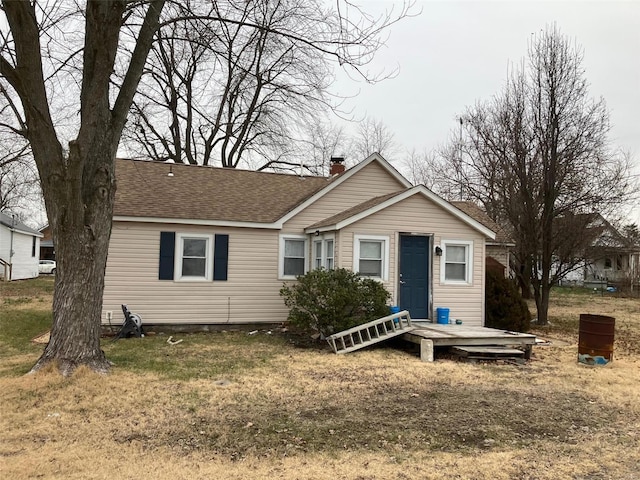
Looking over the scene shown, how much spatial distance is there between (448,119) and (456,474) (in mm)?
27736

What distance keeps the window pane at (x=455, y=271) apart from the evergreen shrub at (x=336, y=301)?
2.39 metres

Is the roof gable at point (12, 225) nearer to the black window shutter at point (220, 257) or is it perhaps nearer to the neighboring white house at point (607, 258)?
the black window shutter at point (220, 257)

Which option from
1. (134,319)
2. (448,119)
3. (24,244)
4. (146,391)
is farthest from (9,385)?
(24,244)

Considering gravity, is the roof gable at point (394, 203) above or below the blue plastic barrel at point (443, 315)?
above

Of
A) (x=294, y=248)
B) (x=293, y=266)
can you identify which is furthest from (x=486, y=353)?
(x=294, y=248)

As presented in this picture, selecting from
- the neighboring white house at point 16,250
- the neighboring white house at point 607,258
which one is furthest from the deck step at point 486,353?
the neighboring white house at point 16,250

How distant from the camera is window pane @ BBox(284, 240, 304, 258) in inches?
514

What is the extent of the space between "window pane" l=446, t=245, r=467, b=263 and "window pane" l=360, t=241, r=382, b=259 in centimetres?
180

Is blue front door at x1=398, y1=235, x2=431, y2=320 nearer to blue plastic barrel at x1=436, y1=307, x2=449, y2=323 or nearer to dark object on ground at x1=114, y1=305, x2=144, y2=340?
blue plastic barrel at x1=436, y1=307, x2=449, y2=323

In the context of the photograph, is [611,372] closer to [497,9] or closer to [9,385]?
[497,9]

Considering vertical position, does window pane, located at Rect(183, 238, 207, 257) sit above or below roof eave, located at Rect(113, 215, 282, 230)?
below

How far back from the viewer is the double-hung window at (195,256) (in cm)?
1210

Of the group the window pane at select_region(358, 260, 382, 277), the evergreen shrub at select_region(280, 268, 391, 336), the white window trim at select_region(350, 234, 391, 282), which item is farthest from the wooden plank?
the window pane at select_region(358, 260, 382, 277)

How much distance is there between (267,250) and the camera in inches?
504
